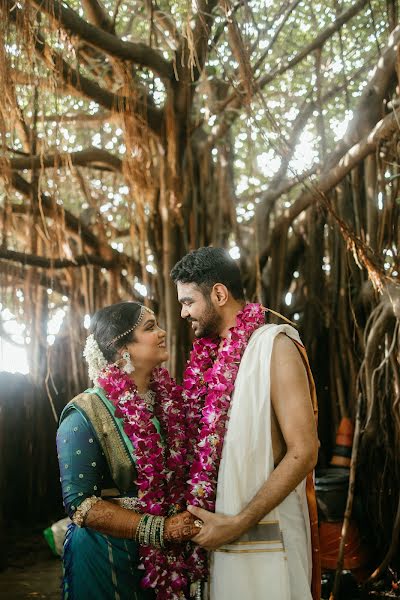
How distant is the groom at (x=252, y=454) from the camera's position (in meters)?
1.76

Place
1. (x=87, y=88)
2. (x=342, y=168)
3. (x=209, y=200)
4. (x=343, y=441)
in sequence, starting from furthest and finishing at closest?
1. (x=209, y=200)
2. (x=343, y=441)
3. (x=87, y=88)
4. (x=342, y=168)

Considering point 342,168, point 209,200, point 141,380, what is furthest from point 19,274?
point 141,380

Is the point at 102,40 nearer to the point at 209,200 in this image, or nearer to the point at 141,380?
the point at 209,200

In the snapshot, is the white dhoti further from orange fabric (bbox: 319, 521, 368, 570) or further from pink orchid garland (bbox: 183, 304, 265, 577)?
orange fabric (bbox: 319, 521, 368, 570)

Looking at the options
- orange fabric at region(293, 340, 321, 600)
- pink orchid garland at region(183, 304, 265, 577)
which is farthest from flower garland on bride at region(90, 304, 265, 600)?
orange fabric at region(293, 340, 321, 600)

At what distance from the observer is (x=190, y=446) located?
2.13 metres

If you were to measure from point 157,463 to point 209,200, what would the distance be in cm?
287

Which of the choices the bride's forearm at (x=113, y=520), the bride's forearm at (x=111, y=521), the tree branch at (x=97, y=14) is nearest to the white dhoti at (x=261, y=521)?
the bride's forearm at (x=113, y=520)

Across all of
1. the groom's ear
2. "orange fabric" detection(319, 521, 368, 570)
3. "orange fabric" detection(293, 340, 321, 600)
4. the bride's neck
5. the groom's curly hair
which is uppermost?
the groom's curly hair

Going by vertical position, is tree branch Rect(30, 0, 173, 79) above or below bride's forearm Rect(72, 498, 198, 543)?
above

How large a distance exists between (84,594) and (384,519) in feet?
8.90

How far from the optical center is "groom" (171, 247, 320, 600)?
1.76 metres

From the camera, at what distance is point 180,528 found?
1802 millimetres

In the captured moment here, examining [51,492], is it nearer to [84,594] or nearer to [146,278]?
[146,278]
